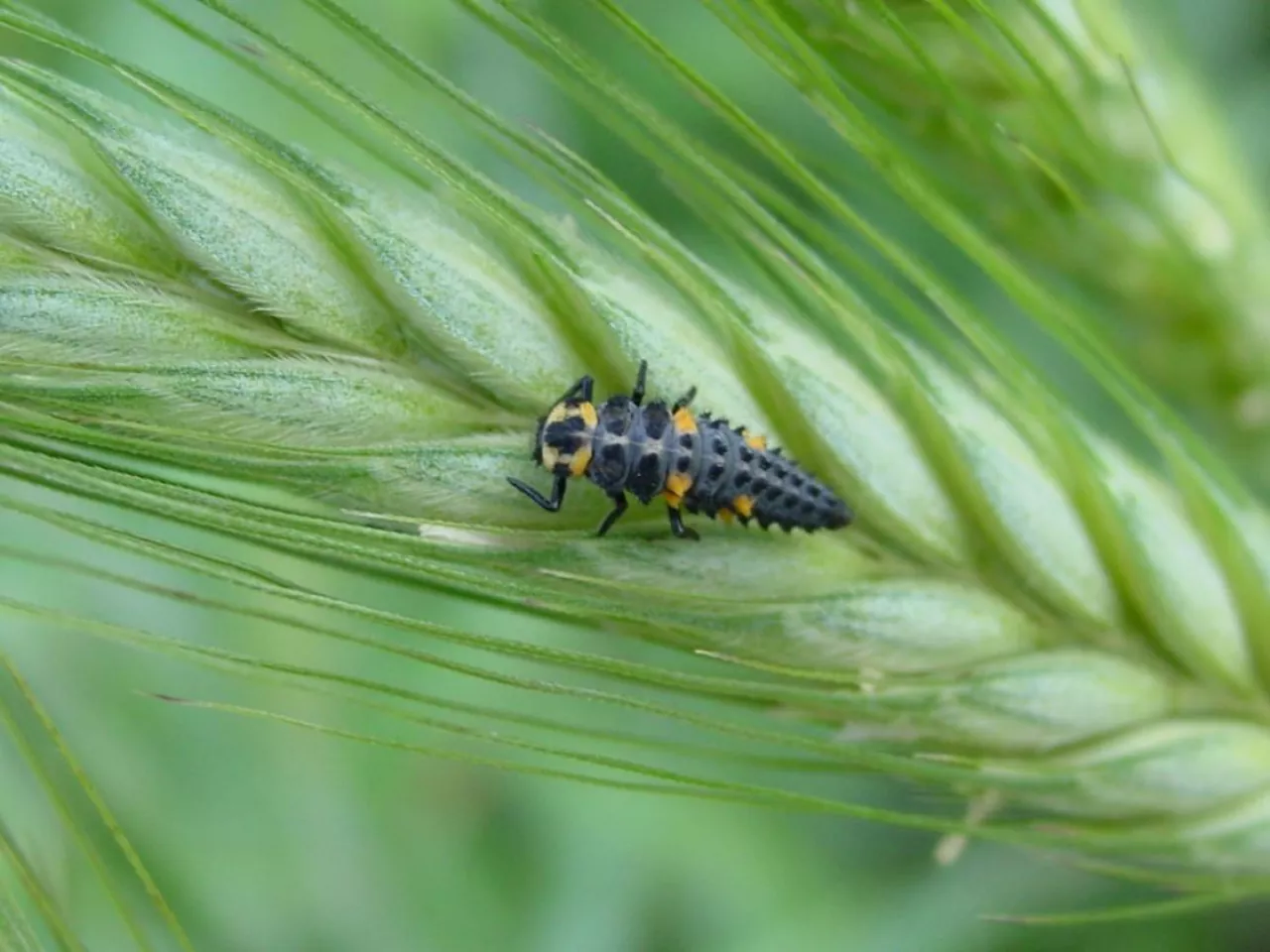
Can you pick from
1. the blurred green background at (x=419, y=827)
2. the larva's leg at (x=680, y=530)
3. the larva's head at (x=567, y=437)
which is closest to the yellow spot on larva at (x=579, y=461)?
the larva's head at (x=567, y=437)

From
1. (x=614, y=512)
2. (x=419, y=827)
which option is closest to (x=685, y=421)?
(x=614, y=512)

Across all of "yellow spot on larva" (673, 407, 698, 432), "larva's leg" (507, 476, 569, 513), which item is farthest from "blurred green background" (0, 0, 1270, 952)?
"larva's leg" (507, 476, 569, 513)

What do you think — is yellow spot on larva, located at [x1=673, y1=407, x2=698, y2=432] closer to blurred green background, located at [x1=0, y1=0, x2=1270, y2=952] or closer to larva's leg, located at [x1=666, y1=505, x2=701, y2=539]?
larva's leg, located at [x1=666, y1=505, x2=701, y2=539]

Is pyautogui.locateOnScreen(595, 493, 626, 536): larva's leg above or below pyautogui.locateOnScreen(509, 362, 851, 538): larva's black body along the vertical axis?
below

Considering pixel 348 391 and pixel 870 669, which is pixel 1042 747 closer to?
pixel 870 669

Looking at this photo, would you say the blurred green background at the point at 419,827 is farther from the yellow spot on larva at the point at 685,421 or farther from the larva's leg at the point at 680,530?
the larva's leg at the point at 680,530

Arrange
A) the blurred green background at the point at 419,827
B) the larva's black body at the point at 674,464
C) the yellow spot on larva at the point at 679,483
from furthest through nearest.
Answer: the blurred green background at the point at 419,827, the yellow spot on larva at the point at 679,483, the larva's black body at the point at 674,464
